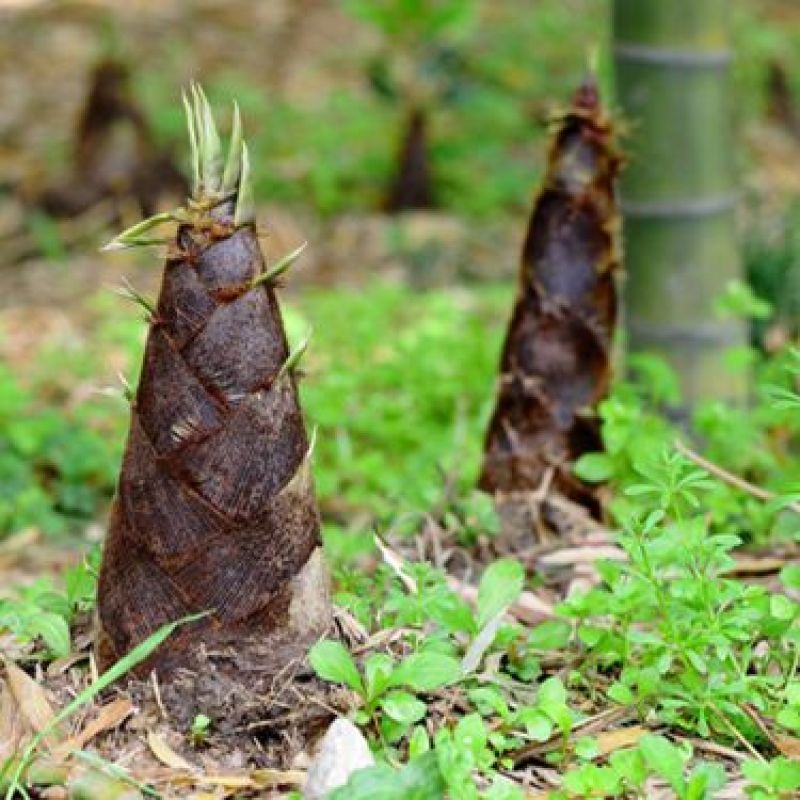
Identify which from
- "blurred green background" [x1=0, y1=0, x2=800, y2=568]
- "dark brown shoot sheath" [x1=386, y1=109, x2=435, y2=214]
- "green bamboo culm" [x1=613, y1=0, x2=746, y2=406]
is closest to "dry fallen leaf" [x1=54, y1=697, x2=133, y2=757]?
"blurred green background" [x1=0, y1=0, x2=800, y2=568]

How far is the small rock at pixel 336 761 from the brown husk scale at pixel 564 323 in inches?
48.3

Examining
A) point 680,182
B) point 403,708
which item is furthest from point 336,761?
point 680,182

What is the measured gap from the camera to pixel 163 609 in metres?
1.96

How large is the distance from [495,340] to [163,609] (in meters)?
2.94

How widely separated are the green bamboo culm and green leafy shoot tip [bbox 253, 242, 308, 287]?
202cm

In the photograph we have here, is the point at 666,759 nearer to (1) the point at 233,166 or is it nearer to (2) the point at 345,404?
(1) the point at 233,166

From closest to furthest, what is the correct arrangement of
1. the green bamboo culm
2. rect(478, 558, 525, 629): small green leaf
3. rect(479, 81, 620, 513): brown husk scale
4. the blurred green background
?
rect(478, 558, 525, 629): small green leaf < rect(479, 81, 620, 513): brown husk scale < the green bamboo culm < the blurred green background

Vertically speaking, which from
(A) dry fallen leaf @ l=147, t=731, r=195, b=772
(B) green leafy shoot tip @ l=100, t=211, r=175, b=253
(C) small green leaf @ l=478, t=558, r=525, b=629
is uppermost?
(B) green leafy shoot tip @ l=100, t=211, r=175, b=253

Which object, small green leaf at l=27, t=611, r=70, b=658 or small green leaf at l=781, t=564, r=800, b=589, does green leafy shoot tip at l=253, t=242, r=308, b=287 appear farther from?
small green leaf at l=781, t=564, r=800, b=589

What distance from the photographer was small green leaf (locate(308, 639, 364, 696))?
1.88 meters

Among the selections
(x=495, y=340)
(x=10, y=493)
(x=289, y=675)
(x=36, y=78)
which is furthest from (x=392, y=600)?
(x=36, y=78)

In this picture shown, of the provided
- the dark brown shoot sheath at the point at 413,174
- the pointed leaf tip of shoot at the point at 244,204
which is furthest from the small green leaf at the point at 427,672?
the dark brown shoot sheath at the point at 413,174

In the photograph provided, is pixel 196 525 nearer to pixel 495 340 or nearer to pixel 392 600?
pixel 392 600

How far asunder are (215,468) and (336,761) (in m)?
0.37
